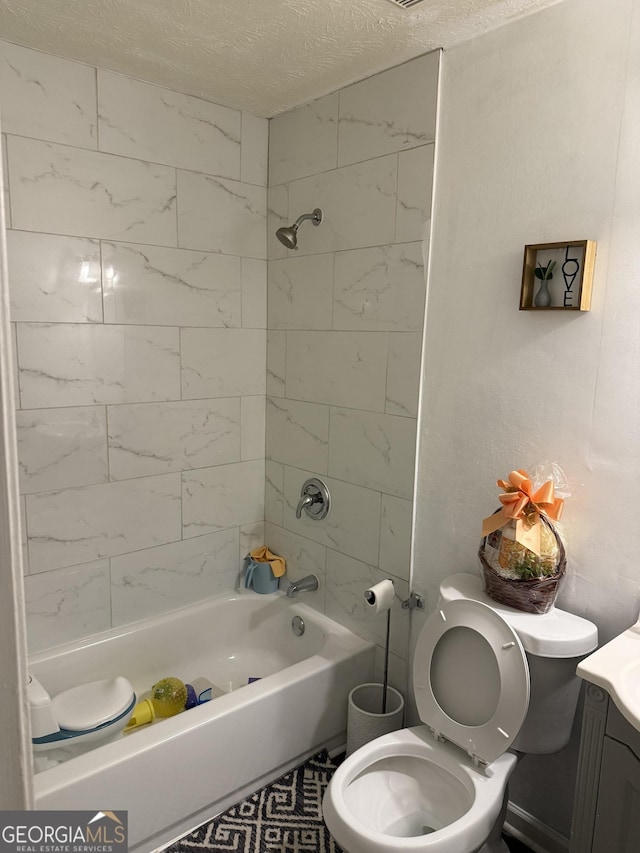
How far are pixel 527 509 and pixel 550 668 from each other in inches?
16.5

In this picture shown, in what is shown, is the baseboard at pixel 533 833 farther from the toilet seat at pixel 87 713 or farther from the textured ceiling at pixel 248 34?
the textured ceiling at pixel 248 34

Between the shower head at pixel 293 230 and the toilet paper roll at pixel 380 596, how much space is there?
1.31m

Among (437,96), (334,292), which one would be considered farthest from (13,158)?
(437,96)

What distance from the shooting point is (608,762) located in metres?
1.33

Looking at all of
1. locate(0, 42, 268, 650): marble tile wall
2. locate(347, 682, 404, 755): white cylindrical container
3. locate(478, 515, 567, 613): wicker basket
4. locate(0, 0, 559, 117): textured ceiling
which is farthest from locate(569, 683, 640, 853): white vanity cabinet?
locate(0, 0, 559, 117): textured ceiling

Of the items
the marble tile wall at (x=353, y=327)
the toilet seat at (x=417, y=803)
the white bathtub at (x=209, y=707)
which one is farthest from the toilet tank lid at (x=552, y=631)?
the white bathtub at (x=209, y=707)

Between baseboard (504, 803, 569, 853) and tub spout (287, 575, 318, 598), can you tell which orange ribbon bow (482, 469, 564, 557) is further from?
tub spout (287, 575, 318, 598)

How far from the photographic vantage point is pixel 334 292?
2350mm

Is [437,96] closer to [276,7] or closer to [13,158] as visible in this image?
[276,7]

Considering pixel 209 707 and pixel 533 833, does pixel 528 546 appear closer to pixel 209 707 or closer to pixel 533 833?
pixel 533 833

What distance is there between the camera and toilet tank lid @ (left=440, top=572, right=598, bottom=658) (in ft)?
5.04

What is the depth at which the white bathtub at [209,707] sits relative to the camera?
1750 millimetres

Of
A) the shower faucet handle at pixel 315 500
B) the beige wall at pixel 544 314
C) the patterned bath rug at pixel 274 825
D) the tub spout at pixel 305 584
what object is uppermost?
the beige wall at pixel 544 314

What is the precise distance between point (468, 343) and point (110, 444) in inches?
54.3
